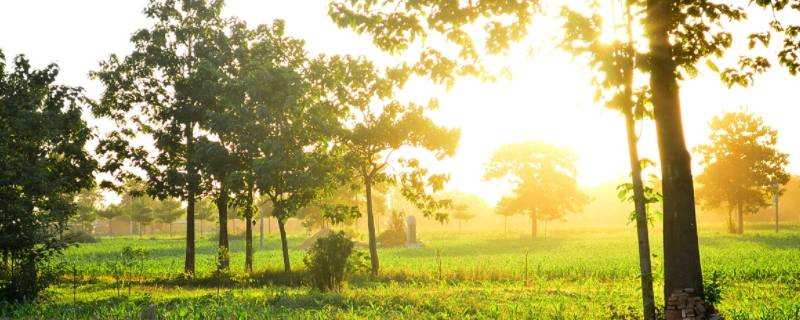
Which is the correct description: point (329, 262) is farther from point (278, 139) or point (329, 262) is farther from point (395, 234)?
point (395, 234)

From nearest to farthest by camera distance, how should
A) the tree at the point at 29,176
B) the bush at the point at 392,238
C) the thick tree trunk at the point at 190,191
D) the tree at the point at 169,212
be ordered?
the tree at the point at 29,176 < the thick tree trunk at the point at 190,191 < the bush at the point at 392,238 < the tree at the point at 169,212

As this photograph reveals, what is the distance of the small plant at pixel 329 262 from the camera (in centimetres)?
2011

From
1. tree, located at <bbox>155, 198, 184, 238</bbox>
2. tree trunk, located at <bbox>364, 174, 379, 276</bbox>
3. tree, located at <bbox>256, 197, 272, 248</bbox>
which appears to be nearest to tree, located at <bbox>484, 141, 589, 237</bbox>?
tree, located at <bbox>256, 197, 272, 248</bbox>

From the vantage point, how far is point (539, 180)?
61.7 meters

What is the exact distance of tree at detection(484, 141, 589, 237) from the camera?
6119 centimetres

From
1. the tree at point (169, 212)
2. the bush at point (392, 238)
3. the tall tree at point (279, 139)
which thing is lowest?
the bush at point (392, 238)

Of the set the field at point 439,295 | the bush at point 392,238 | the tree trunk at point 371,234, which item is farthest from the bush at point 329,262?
the bush at point 392,238

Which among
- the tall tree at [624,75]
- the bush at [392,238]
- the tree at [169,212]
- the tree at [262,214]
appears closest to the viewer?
the tall tree at [624,75]

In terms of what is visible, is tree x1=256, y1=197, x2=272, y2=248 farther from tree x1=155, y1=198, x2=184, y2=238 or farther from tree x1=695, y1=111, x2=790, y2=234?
tree x1=695, y1=111, x2=790, y2=234

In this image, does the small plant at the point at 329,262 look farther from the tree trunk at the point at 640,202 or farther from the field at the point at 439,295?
the tree trunk at the point at 640,202

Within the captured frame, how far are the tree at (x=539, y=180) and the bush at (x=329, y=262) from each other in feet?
143

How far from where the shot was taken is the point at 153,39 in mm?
30609

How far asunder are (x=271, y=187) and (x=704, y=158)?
4859 cm

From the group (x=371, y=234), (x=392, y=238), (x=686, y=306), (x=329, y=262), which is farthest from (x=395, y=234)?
(x=686, y=306)
